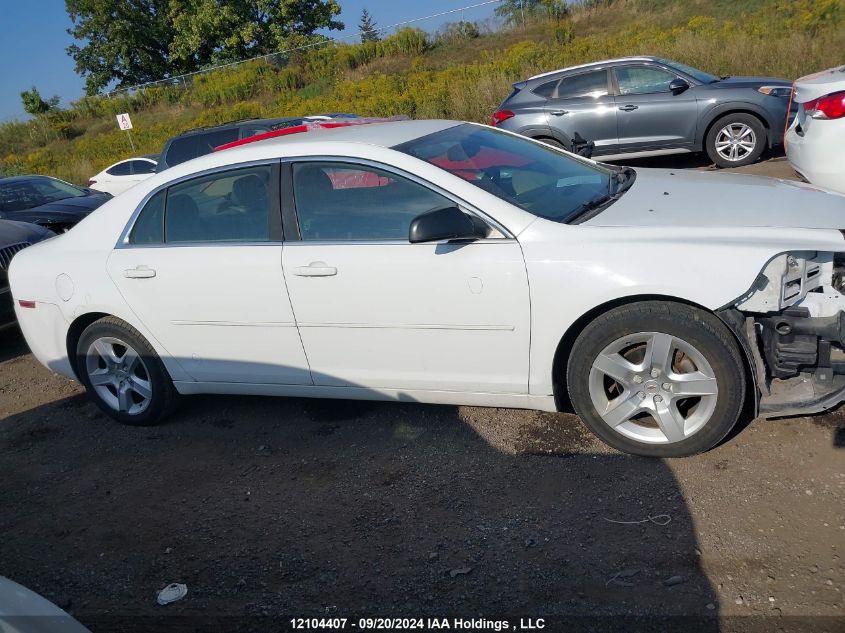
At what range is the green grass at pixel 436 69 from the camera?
16.8m

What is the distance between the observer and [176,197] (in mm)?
4500

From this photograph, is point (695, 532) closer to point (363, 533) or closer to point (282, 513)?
point (363, 533)

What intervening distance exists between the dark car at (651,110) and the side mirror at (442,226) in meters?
7.44

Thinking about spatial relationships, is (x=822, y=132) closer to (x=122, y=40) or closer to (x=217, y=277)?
(x=217, y=277)

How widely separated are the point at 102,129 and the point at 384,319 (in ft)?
127

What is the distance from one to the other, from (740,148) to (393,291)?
841 centimetres

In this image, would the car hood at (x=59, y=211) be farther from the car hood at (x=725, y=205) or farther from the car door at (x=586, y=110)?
the car hood at (x=725, y=205)

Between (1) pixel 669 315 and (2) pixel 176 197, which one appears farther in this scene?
(2) pixel 176 197

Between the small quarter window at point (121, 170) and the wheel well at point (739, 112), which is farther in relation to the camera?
the small quarter window at point (121, 170)

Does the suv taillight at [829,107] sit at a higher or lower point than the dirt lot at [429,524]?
higher

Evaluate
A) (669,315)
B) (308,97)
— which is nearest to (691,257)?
(669,315)

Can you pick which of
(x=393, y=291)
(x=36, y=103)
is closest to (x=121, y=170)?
(x=393, y=291)

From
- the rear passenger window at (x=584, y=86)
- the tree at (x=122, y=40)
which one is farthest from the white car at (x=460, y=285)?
the tree at (x=122, y=40)

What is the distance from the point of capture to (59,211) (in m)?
11.1
